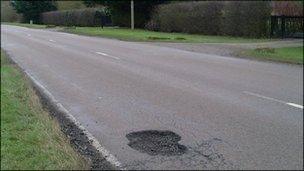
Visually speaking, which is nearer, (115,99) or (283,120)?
(283,120)

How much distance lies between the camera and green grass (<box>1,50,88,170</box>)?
6.46m

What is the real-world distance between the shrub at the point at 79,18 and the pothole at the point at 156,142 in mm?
49284

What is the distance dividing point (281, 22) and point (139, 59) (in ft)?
51.8

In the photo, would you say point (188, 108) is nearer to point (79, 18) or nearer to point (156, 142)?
point (156, 142)

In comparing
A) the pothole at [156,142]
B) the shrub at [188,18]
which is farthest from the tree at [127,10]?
the pothole at [156,142]

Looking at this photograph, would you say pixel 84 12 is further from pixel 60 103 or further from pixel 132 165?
pixel 132 165

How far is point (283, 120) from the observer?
8.88 m

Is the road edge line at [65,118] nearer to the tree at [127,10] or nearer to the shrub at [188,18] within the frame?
the shrub at [188,18]

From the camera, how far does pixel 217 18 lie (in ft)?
117

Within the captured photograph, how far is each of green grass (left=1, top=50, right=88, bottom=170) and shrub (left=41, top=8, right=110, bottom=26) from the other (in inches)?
1832

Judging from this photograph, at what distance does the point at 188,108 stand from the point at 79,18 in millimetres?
54390

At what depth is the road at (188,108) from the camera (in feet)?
22.7

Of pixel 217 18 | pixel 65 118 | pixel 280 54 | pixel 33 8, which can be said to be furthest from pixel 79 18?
pixel 65 118

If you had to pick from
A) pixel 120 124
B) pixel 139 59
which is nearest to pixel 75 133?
pixel 120 124
